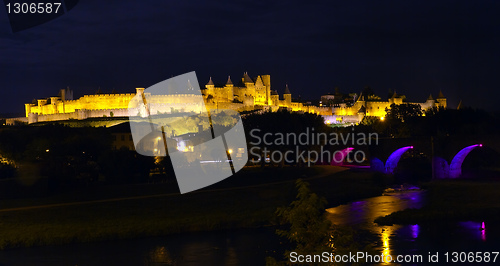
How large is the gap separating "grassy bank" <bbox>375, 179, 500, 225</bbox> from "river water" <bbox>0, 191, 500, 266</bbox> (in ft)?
3.12

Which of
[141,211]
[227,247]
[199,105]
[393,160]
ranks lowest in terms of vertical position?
[227,247]

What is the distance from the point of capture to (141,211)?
27984mm

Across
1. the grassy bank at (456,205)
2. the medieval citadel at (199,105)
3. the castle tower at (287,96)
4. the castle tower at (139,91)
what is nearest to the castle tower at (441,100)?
the medieval citadel at (199,105)

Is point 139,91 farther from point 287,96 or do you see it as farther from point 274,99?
point 287,96

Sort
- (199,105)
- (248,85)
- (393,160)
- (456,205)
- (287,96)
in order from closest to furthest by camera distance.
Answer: (456,205) < (393,160) < (199,105) < (248,85) < (287,96)

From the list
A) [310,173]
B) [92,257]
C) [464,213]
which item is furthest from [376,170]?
[92,257]

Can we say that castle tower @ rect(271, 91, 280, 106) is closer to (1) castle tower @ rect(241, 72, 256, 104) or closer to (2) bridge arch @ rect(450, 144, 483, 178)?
(1) castle tower @ rect(241, 72, 256, 104)

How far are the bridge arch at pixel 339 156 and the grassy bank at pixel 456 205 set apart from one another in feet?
45.9

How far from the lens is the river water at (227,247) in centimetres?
2144

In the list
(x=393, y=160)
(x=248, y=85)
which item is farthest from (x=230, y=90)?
(x=393, y=160)

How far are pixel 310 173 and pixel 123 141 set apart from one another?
2174 cm

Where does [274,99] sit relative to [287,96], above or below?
below

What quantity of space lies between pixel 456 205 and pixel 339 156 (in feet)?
77.0

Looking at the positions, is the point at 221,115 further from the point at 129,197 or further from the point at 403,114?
the point at 129,197
